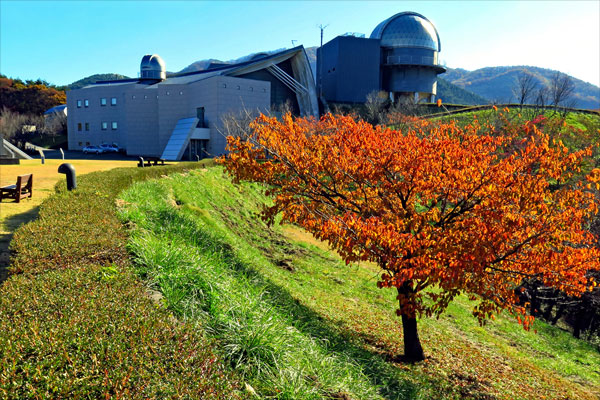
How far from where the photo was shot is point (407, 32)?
66.2 metres

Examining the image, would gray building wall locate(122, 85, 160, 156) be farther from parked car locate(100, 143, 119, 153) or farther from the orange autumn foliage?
the orange autumn foliage

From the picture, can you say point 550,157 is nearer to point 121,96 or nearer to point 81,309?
point 81,309

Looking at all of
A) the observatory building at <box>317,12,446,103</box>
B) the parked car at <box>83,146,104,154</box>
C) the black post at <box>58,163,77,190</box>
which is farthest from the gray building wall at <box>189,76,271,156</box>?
the black post at <box>58,163,77,190</box>

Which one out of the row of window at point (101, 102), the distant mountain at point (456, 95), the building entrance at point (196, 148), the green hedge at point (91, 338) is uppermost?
the distant mountain at point (456, 95)

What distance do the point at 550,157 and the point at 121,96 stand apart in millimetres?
70118

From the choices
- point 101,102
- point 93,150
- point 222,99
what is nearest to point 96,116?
point 101,102

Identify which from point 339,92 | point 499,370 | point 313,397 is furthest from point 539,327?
point 339,92

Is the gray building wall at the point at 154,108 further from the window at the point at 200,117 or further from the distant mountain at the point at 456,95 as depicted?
the distant mountain at the point at 456,95

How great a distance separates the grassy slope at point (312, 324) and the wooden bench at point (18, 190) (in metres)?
4.52

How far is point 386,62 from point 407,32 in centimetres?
594

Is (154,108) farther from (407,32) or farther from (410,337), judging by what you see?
(410,337)

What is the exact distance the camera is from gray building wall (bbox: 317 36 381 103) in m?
63.7

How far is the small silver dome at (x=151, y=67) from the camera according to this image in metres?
66.2

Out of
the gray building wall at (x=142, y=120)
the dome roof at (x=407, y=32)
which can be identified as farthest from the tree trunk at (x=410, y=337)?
the dome roof at (x=407, y=32)
